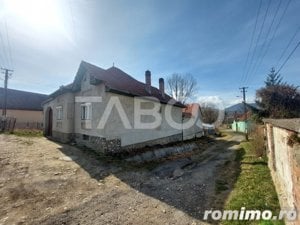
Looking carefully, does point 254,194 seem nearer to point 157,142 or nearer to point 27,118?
point 157,142

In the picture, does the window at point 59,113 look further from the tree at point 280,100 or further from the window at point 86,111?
the tree at point 280,100

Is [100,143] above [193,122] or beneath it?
beneath

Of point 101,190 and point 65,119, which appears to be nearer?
point 101,190

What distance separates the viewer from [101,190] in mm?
7348

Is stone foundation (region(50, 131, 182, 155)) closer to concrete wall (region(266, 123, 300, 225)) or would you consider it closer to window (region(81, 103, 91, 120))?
window (region(81, 103, 91, 120))

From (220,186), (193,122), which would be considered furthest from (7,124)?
(220,186)

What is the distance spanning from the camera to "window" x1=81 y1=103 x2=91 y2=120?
13633mm

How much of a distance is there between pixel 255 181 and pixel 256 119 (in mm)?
22556

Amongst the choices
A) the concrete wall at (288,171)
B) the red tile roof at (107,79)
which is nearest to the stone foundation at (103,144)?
the red tile roof at (107,79)

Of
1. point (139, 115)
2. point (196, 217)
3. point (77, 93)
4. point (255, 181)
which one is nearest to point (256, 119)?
point (139, 115)

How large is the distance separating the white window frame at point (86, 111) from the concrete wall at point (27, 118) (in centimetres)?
1923

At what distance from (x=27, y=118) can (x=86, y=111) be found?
78.8 ft

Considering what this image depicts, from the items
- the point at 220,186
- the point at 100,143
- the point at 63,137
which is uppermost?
the point at 63,137

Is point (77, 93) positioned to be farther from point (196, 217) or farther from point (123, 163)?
point (196, 217)
